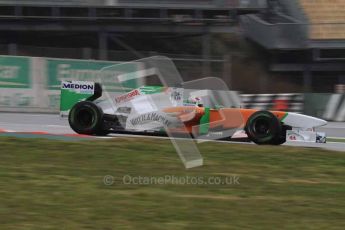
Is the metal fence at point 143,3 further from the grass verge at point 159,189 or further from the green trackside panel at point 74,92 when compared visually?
the grass verge at point 159,189

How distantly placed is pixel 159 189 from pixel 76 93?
575 cm

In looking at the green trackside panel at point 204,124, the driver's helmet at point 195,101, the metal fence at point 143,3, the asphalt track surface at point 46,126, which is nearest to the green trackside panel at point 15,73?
the asphalt track surface at point 46,126

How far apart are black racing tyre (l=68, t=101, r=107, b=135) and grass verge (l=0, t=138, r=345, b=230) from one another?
7.65 feet

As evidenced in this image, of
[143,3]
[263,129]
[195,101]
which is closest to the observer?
[263,129]

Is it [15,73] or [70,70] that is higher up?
[70,70]

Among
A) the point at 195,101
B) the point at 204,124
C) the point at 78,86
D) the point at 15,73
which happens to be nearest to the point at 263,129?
the point at 204,124

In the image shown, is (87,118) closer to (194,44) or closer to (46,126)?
(46,126)

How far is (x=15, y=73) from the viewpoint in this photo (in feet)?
63.5

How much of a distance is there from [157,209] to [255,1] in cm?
2398

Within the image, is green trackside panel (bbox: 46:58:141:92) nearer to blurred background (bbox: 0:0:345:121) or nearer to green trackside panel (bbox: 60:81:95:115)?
blurred background (bbox: 0:0:345:121)

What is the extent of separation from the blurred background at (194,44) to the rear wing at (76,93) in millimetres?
8345

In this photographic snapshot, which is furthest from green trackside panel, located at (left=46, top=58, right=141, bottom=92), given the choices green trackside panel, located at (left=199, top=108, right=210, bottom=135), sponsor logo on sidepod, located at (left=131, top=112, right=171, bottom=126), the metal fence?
green trackside panel, located at (left=199, top=108, right=210, bottom=135)

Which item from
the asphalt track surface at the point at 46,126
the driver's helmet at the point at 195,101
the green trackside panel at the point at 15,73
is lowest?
the asphalt track surface at the point at 46,126

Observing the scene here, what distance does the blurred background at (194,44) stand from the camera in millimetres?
19359
